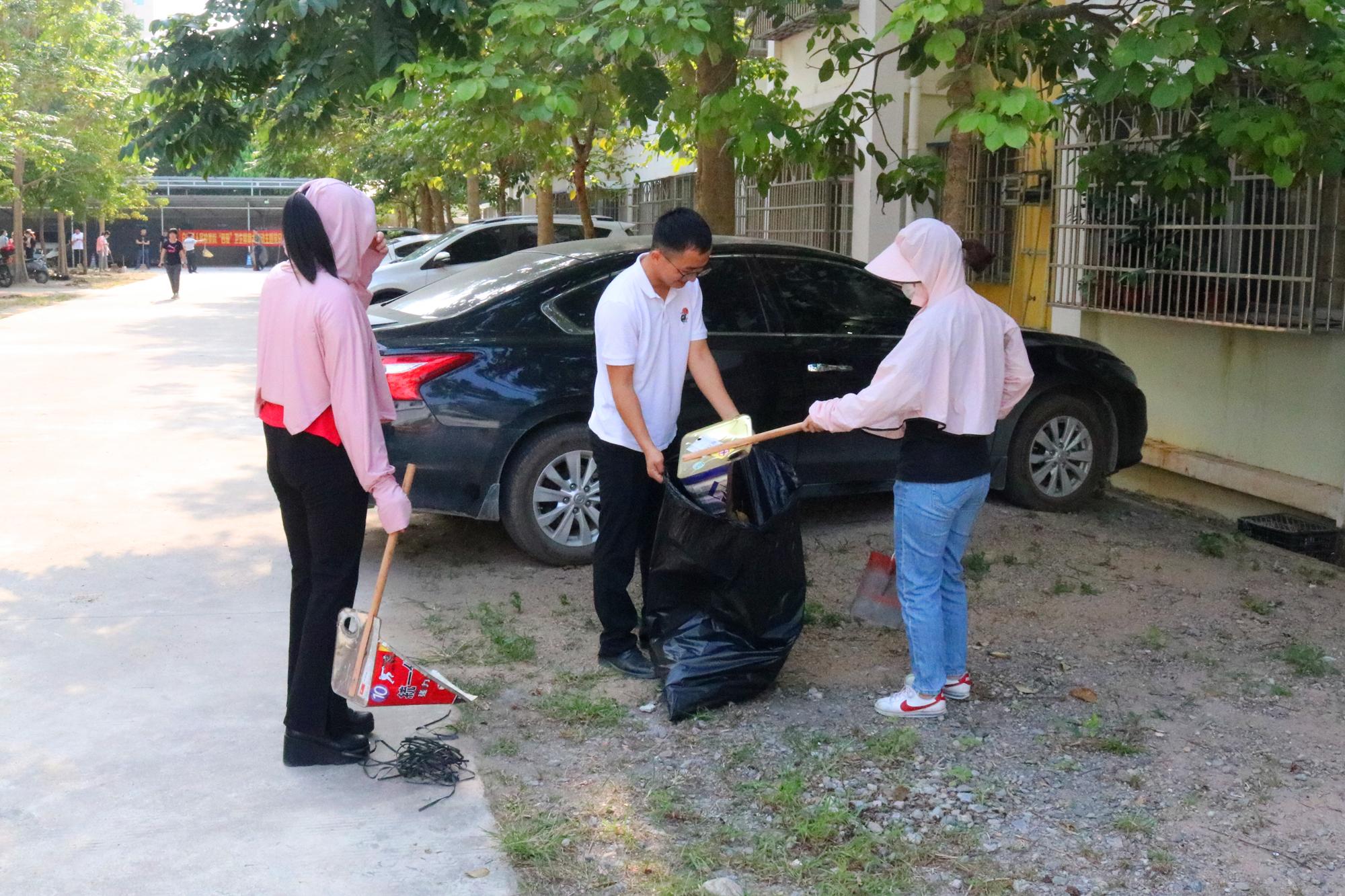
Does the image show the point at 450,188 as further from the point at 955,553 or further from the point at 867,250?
the point at 955,553

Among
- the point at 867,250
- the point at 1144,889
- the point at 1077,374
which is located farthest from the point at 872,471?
the point at 867,250

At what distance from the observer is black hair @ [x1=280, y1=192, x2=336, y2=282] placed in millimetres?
3988

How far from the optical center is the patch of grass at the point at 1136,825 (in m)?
3.91

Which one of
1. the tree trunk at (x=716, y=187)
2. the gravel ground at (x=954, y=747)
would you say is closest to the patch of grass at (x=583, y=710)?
the gravel ground at (x=954, y=747)

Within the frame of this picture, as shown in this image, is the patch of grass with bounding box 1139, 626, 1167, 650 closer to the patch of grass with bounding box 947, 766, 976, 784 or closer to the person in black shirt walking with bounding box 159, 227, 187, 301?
the patch of grass with bounding box 947, 766, 976, 784

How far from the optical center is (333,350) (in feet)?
13.1

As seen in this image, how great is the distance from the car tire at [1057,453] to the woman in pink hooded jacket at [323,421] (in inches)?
176

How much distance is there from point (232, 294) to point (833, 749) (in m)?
31.7

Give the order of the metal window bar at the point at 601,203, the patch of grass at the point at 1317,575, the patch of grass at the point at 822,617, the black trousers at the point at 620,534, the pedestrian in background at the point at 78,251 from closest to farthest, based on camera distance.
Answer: the black trousers at the point at 620,534
the patch of grass at the point at 822,617
the patch of grass at the point at 1317,575
the metal window bar at the point at 601,203
the pedestrian in background at the point at 78,251

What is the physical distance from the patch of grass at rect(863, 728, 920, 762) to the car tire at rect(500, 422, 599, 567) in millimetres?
2378

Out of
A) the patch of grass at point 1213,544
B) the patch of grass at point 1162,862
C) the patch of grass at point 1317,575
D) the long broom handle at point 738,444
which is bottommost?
the patch of grass at point 1162,862

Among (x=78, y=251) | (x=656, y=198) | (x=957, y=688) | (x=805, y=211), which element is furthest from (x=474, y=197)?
(x=78, y=251)

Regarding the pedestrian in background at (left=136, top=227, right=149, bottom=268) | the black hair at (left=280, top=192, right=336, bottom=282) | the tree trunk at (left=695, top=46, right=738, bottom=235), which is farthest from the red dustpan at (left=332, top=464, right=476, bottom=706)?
the pedestrian in background at (left=136, top=227, right=149, bottom=268)

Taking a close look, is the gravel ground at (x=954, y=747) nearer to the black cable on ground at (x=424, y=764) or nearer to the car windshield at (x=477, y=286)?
the black cable on ground at (x=424, y=764)
